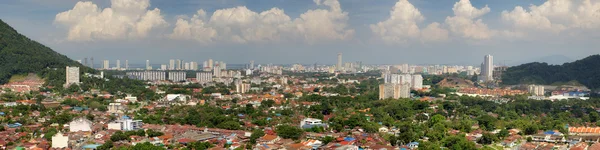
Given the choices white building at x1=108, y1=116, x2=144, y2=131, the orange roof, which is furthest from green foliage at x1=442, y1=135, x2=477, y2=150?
white building at x1=108, y1=116, x2=144, y2=131

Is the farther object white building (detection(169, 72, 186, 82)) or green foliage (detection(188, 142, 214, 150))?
white building (detection(169, 72, 186, 82))

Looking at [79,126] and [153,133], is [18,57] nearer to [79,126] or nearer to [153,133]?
[79,126]

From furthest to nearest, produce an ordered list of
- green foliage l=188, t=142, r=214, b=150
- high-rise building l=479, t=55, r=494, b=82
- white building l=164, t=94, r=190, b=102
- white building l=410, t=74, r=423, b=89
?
high-rise building l=479, t=55, r=494, b=82, white building l=410, t=74, r=423, b=89, white building l=164, t=94, r=190, b=102, green foliage l=188, t=142, r=214, b=150

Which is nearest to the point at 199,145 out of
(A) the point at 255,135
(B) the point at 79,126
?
(A) the point at 255,135

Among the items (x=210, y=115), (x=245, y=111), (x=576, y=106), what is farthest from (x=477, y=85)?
(x=210, y=115)

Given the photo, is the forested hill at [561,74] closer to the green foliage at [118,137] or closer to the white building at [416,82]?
the white building at [416,82]

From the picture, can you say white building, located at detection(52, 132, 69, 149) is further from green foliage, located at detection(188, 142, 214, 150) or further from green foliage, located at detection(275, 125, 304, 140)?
green foliage, located at detection(275, 125, 304, 140)

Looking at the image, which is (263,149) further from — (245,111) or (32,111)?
(32,111)
